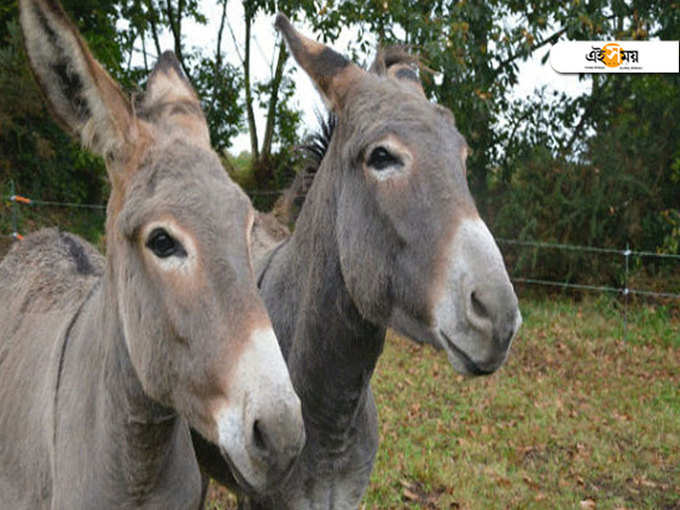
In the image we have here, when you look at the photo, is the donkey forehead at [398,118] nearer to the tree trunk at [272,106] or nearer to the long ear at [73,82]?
the long ear at [73,82]

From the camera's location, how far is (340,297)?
262 cm

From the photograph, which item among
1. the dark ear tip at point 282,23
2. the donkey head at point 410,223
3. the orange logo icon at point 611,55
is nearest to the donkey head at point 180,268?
the donkey head at point 410,223

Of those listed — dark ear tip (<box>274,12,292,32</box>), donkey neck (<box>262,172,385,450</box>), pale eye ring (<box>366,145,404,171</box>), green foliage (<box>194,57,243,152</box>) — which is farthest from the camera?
green foliage (<box>194,57,243,152</box>)

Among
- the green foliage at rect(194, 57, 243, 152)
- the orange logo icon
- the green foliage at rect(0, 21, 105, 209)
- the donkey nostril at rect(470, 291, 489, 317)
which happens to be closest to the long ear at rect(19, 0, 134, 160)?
the donkey nostril at rect(470, 291, 489, 317)

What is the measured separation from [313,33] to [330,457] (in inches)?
325

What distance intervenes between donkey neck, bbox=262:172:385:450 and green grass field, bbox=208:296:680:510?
7.31ft

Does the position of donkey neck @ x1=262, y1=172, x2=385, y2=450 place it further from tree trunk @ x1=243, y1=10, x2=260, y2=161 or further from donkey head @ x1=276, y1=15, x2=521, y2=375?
tree trunk @ x1=243, y1=10, x2=260, y2=161

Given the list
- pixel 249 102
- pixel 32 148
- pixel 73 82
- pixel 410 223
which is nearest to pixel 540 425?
pixel 410 223

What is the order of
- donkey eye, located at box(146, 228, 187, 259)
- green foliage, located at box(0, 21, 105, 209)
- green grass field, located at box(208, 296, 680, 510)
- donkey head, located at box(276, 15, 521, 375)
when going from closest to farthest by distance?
donkey eye, located at box(146, 228, 187, 259) → donkey head, located at box(276, 15, 521, 375) → green grass field, located at box(208, 296, 680, 510) → green foliage, located at box(0, 21, 105, 209)

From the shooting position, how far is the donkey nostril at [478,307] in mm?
1986

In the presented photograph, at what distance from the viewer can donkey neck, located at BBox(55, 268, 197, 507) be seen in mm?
1990

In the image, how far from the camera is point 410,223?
2248mm

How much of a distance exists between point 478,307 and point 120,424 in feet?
3.81

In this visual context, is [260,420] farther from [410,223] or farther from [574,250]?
[574,250]
